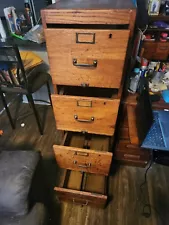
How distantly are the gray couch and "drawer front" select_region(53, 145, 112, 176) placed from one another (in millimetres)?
165

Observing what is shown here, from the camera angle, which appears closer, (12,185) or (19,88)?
(12,185)

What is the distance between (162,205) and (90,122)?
802 mm

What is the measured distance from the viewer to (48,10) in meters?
0.62

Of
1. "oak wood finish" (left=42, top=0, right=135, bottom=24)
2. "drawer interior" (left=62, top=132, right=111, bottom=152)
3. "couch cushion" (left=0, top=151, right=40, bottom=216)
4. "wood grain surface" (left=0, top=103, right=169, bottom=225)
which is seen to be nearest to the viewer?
"oak wood finish" (left=42, top=0, right=135, bottom=24)

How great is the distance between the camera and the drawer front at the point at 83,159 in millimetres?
957

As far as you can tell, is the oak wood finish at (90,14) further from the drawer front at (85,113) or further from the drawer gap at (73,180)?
the drawer gap at (73,180)

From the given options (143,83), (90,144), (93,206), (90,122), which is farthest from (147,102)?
(93,206)

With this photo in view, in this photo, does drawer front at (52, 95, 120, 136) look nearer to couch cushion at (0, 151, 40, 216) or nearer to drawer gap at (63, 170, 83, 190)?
couch cushion at (0, 151, 40, 216)

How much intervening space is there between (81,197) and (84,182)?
0.13 meters

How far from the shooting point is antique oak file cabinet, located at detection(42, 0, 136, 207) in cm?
62

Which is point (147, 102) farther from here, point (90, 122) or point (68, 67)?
point (68, 67)

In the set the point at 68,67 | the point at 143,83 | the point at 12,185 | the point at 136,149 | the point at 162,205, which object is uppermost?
the point at 68,67

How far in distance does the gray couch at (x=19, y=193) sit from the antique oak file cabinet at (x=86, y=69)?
18 centimetres

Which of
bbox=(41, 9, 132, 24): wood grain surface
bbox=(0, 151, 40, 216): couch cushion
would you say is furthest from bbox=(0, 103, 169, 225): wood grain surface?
bbox=(41, 9, 132, 24): wood grain surface
